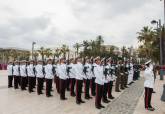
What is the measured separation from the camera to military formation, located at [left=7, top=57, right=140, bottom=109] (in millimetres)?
10828

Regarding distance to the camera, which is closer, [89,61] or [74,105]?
[74,105]

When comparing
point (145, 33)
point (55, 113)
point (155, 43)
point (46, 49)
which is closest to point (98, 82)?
point (55, 113)

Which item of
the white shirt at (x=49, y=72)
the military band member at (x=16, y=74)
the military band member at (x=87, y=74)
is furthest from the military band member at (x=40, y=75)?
the military band member at (x=16, y=74)

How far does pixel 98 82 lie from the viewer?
10.6 metres

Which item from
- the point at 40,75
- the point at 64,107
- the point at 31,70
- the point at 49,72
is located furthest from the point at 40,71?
the point at 64,107

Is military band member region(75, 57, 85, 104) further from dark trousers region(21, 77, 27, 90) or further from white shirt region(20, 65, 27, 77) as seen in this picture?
dark trousers region(21, 77, 27, 90)

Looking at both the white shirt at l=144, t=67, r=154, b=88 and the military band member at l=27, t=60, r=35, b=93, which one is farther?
the military band member at l=27, t=60, r=35, b=93

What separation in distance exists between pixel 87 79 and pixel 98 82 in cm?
266

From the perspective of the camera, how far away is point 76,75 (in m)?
11.9

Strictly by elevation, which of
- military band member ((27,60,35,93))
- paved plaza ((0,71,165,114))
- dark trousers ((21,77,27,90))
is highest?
military band member ((27,60,35,93))

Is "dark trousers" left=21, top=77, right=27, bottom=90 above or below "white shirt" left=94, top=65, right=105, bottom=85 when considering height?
below

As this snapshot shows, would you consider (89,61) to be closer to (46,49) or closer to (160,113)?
(160,113)

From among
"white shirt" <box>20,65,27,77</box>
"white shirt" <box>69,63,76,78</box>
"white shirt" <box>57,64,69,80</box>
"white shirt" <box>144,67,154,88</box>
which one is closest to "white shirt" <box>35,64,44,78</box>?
"white shirt" <box>69,63,76,78</box>

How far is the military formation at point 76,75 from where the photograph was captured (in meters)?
10.8
